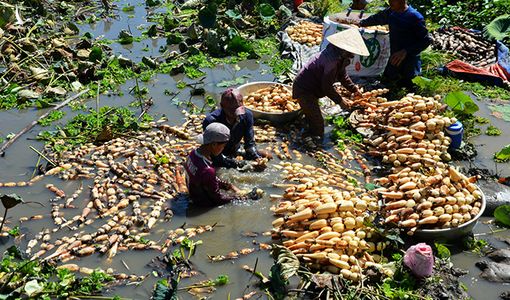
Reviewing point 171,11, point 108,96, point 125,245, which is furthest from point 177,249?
point 171,11

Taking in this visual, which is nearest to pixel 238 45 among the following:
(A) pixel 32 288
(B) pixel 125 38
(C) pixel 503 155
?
(B) pixel 125 38

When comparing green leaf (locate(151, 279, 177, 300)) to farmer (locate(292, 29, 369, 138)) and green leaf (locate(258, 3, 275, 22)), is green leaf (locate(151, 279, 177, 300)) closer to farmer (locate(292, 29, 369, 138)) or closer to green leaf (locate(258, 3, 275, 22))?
farmer (locate(292, 29, 369, 138))

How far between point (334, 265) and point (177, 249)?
Result: 1250 mm

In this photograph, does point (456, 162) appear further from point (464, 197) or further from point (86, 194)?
point (86, 194)

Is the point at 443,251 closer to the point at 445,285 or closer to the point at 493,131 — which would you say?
the point at 445,285

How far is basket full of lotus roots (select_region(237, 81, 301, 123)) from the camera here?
19.5ft

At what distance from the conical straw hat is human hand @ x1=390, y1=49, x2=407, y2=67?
Answer: 4.17 feet

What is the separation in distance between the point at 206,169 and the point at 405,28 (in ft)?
11.6

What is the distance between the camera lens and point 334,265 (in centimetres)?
386

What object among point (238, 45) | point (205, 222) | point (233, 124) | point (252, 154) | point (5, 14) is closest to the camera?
point (205, 222)

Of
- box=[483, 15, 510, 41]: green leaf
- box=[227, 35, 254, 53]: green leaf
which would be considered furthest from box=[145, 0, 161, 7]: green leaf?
box=[483, 15, 510, 41]: green leaf

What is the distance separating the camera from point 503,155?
5098 millimetres

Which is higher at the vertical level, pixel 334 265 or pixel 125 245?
pixel 334 265

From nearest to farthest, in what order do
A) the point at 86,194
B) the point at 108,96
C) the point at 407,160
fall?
the point at 86,194, the point at 407,160, the point at 108,96
